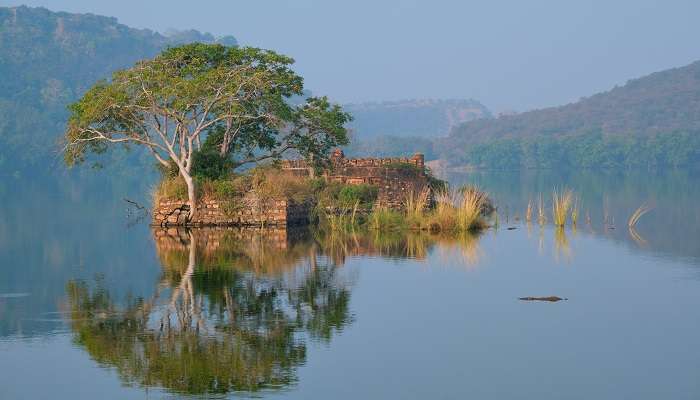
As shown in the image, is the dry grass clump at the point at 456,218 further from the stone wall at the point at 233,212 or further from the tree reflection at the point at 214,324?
the tree reflection at the point at 214,324

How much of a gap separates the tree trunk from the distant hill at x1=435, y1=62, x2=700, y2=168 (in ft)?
343

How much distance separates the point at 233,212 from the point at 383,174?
677 cm

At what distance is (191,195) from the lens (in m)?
31.6

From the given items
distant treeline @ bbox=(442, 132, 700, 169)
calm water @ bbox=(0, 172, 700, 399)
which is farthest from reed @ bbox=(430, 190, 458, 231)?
distant treeline @ bbox=(442, 132, 700, 169)

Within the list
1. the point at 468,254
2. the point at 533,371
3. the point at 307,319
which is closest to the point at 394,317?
the point at 307,319

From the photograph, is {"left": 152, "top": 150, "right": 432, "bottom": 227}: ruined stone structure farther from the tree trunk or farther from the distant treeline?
the distant treeline

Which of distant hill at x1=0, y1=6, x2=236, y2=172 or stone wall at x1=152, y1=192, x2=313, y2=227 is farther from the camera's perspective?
distant hill at x1=0, y1=6, x2=236, y2=172

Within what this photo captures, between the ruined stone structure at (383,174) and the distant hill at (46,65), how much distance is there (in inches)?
2605

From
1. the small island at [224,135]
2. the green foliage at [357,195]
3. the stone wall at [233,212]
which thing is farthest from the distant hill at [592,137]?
the stone wall at [233,212]

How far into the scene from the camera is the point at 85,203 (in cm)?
5031

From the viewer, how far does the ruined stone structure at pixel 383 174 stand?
119 feet

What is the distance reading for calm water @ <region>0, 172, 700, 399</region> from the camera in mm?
12320

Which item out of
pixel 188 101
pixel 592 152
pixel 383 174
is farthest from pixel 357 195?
pixel 592 152

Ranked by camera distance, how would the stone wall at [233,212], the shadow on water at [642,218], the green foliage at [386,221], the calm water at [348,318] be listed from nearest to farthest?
1. the calm water at [348,318]
2. the shadow on water at [642,218]
3. the green foliage at [386,221]
4. the stone wall at [233,212]
